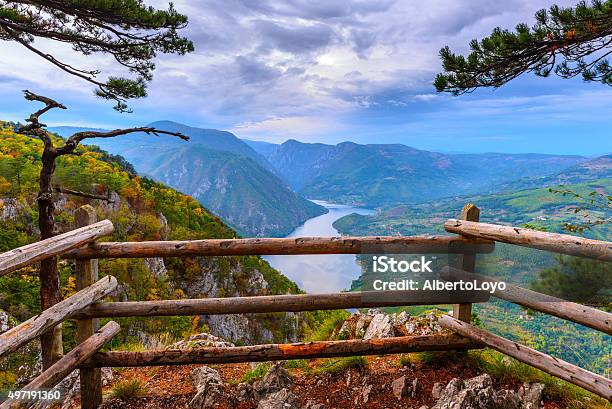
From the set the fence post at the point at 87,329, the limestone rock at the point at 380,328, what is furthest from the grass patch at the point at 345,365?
the fence post at the point at 87,329

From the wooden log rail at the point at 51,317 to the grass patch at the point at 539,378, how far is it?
14.8 feet

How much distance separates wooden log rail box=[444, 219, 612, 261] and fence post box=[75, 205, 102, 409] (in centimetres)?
422

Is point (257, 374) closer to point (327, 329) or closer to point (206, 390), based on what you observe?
point (206, 390)

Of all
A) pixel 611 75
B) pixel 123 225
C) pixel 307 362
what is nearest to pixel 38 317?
pixel 307 362

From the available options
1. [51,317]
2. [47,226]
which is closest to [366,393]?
[51,317]

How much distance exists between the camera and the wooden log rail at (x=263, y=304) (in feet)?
14.1

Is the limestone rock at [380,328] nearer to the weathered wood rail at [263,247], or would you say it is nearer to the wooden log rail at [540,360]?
the wooden log rail at [540,360]

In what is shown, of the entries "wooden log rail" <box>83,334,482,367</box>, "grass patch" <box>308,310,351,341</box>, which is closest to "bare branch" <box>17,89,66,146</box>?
"wooden log rail" <box>83,334,482,367</box>

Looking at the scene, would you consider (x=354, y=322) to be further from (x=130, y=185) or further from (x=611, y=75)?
(x=130, y=185)

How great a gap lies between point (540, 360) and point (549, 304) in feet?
1.96

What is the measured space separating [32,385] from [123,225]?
36.6 m

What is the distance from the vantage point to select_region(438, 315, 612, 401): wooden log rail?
10.7ft

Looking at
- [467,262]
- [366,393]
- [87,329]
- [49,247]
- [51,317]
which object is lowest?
[366,393]

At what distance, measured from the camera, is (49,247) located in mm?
3402
